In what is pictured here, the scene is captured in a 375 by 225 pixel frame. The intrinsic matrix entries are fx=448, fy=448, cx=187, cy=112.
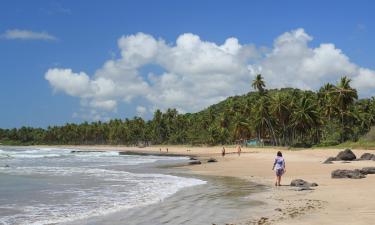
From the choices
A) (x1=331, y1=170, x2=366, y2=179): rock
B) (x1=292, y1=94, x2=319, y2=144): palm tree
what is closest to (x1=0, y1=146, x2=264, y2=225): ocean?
(x1=331, y1=170, x2=366, y2=179): rock

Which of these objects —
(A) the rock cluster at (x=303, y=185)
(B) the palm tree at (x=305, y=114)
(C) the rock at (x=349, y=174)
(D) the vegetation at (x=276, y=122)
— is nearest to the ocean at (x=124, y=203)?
(A) the rock cluster at (x=303, y=185)

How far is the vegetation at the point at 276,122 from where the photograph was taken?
254 feet

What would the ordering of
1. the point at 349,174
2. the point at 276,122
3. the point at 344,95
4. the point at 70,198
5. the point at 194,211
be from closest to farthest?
1. the point at 194,211
2. the point at 70,198
3. the point at 349,174
4. the point at 344,95
5. the point at 276,122

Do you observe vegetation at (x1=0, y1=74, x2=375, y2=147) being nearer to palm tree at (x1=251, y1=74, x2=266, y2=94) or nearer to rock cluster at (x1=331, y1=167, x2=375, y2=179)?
palm tree at (x1=251, y1=74, x2=266, y2=94)

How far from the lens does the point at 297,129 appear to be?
86062mm

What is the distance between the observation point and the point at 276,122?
3698 inches

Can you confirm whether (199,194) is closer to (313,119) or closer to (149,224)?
(149,224)

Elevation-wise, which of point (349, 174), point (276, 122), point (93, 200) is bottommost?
point (93, 200)

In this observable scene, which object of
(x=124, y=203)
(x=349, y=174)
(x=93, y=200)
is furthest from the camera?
(x=349, y=174)

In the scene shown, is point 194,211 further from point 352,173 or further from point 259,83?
point 259,83

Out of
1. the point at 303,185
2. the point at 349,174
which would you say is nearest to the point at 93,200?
the point at 303,185

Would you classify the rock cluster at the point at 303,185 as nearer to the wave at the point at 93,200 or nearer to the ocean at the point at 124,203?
the ocean at the point at 124,203

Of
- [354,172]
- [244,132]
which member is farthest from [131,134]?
[354,172]

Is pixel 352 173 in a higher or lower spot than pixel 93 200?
higher
